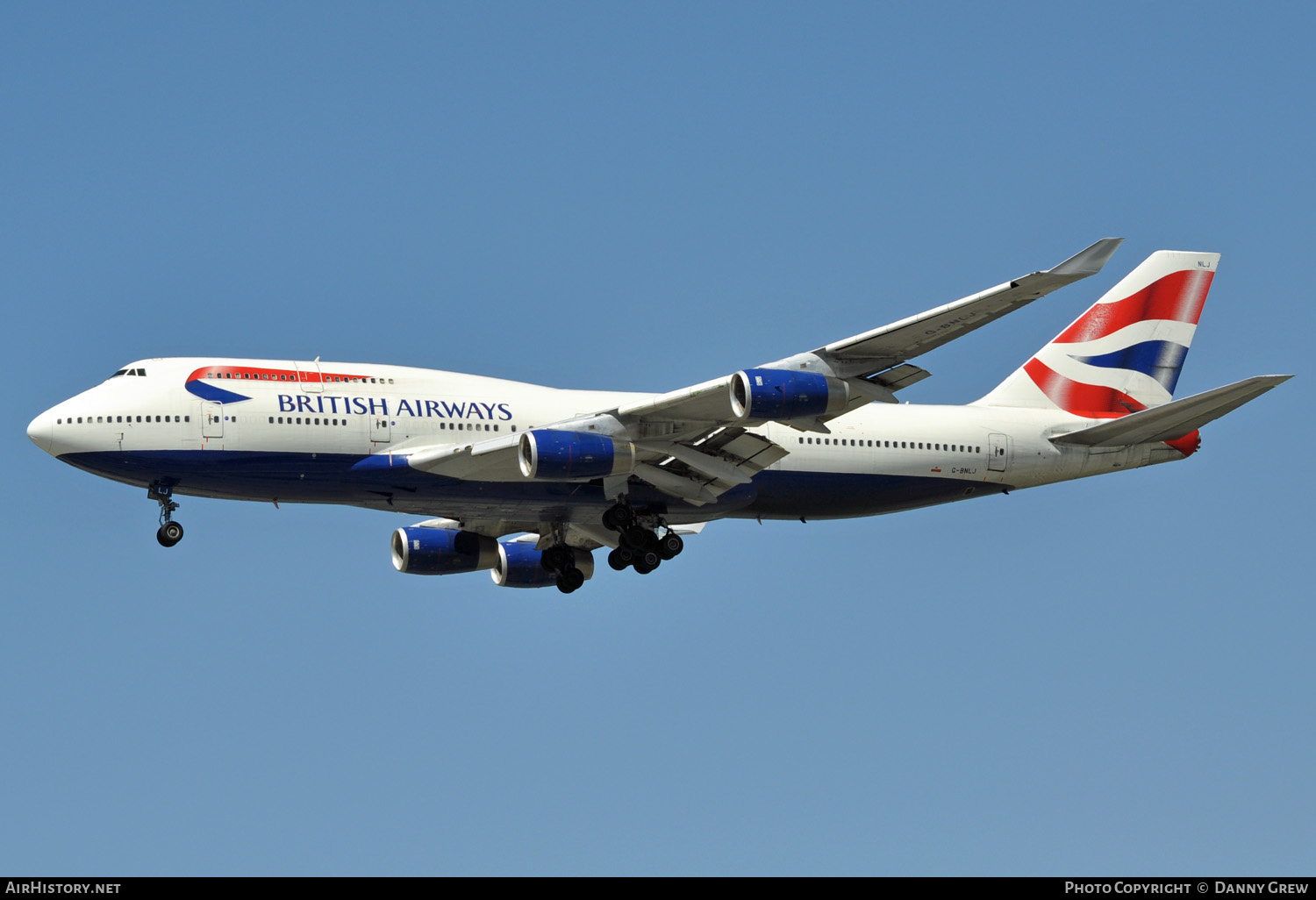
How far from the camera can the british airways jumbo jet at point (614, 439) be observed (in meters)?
36.6

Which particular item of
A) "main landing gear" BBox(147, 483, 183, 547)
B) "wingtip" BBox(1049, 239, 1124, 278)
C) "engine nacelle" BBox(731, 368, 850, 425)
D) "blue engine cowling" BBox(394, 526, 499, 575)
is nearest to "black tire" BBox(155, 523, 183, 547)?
"main landing gear" BBox(147, 483, 183, 547)

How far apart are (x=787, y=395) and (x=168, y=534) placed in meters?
14.4

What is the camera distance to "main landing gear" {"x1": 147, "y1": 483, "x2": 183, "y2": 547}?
38.6 metres

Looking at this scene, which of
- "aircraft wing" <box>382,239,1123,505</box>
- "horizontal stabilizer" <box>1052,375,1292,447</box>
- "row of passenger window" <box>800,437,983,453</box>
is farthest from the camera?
"row of passenger window" <box>800,437,983,453</box>

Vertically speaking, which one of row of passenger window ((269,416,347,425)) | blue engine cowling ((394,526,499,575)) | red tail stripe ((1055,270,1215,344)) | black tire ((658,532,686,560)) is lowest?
black tire ((658,532,686,560))

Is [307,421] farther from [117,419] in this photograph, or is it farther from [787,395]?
[787,395]

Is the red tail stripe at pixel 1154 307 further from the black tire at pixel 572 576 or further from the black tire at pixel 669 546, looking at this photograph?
the black tire at pixel 572 576

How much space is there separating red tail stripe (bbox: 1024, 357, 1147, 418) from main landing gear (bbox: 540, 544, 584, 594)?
42.8 ft

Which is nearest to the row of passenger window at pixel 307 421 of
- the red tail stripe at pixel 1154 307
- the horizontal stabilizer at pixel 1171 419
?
the horizontal stabilizer at pixel 1171 419

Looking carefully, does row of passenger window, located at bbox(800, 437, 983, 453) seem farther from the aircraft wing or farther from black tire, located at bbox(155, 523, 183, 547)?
black tire, located at bbox(155, 523, 183, 547)

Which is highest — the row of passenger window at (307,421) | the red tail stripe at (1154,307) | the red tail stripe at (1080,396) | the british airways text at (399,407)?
the red tail stripe at (1154,307)

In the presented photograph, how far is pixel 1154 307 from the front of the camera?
1845 inches

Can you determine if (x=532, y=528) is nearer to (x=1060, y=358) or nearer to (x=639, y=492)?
(x=639, y=492)

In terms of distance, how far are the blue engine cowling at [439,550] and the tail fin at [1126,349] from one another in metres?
14.0
